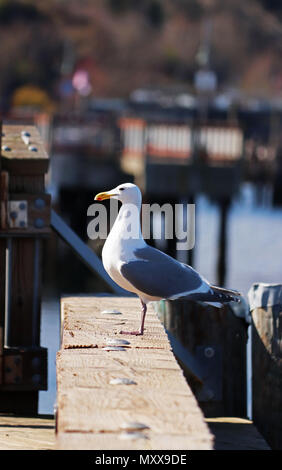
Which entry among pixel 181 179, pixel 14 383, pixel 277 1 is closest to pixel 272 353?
pixel 14 383

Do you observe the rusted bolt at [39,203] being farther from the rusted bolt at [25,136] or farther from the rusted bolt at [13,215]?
the rusted bolt at [25,136]

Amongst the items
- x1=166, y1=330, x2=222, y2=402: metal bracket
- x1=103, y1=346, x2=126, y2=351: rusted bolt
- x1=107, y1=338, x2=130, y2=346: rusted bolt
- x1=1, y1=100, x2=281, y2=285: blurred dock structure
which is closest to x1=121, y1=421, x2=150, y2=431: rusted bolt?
x1=103, y1=346, x2=126, y2=351: rusted bolt

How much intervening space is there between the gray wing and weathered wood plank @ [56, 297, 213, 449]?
27 cm

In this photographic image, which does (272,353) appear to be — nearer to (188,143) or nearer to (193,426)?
(193,426)

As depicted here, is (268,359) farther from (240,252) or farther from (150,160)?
(240,252)

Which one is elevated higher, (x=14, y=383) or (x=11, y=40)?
(x=11, y=40)

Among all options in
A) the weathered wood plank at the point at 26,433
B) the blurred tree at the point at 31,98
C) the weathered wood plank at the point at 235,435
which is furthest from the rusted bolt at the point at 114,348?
the blurred tree at the point at 31,98

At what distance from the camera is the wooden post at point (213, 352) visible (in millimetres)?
8125

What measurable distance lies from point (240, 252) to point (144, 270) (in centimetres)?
2882

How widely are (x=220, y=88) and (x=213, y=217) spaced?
66412 mm

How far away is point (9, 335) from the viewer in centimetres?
763

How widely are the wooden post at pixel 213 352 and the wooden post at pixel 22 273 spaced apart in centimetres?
103

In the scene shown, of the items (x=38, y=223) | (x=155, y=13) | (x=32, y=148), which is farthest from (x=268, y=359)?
(x=155, y=13)

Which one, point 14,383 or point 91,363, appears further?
point 14,383
